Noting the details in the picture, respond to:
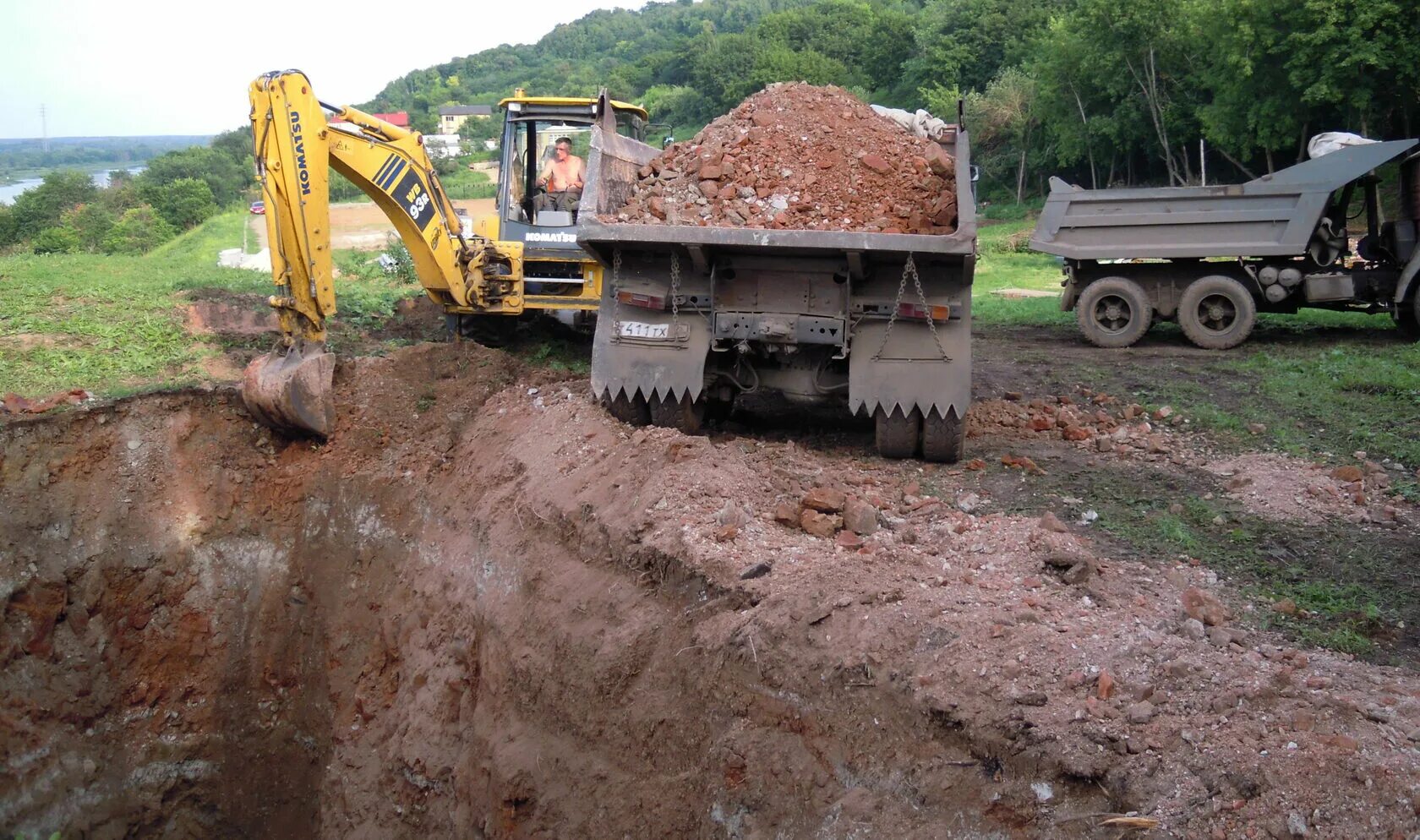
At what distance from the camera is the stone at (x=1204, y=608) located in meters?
4.28

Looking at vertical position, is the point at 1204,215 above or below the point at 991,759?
above

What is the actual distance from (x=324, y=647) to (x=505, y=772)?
8.65 ft

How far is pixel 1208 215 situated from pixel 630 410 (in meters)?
7.65

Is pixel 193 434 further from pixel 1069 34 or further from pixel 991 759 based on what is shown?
pixel 1069 34

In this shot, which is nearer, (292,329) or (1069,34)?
(292,329)

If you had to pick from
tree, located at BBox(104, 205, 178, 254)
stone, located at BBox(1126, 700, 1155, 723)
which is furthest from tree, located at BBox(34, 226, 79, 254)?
stone, located at BBox(1126, 700, 1155, 723)

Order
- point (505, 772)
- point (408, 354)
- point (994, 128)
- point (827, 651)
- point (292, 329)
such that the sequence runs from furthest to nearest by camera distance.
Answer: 1. point (994, 128)
2. point (408, 354)
3. point (292, 329)
4. point (505, 772)
5. point (827, 651)

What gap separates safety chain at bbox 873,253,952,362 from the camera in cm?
616

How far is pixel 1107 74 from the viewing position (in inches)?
1207

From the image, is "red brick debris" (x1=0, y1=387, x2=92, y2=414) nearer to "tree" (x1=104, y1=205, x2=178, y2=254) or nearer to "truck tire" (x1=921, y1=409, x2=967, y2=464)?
"truck tire" (x1=921, y1=409, x2=967, y2=464)

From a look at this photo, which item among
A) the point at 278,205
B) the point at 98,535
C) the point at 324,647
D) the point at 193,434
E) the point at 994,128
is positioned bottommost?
the point at 324,647

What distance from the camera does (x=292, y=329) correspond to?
734 centimetres

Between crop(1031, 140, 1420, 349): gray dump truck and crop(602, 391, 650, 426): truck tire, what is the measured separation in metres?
6.72

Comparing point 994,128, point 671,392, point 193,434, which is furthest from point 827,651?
point 994,128
